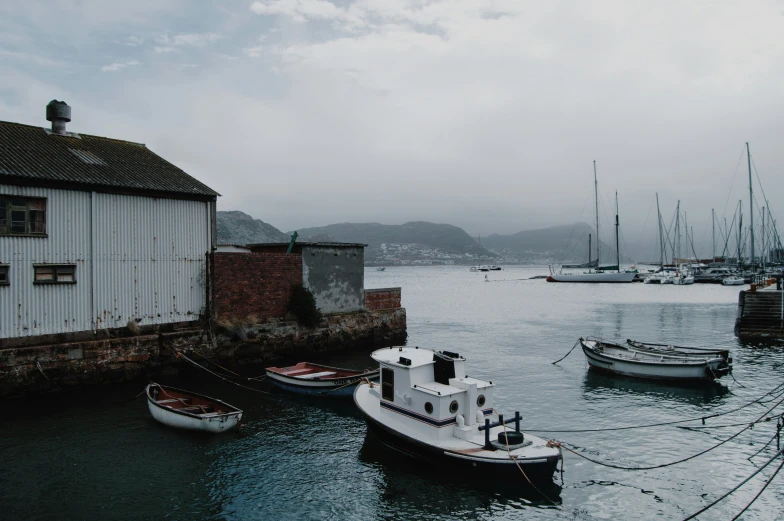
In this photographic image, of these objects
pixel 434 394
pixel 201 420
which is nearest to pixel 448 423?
pixel 434 394

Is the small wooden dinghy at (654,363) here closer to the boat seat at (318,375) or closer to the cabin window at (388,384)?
the boat seat at (318,375)

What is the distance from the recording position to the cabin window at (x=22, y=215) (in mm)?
22406

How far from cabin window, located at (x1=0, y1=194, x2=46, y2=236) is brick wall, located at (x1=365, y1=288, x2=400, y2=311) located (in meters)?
20.1

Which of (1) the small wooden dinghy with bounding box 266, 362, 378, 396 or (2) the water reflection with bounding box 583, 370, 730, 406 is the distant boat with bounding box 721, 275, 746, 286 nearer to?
(2) the water reflection with bounding box 583, 370, 730, 406

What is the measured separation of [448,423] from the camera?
1588 cm

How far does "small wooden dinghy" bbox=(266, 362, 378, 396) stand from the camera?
2286cm

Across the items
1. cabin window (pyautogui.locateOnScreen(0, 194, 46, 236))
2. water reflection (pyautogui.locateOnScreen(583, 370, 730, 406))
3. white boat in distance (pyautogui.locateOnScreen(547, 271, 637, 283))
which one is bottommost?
water reflection (pyautogui.locateOnScreen(583, 370, 730, 406))

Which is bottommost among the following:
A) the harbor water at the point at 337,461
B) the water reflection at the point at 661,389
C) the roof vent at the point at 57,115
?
the water reflection at the point at 661,389

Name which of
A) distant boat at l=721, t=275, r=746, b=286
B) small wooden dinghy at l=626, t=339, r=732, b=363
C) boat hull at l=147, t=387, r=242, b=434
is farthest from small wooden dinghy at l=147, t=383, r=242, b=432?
distant boat at l=721, t=275, r=746, b=286

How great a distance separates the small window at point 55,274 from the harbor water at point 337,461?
5004 mm

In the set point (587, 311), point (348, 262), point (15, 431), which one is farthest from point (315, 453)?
point (587, 311)

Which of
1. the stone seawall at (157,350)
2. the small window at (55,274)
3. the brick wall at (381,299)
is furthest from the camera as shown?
the brick wall at (381,299)

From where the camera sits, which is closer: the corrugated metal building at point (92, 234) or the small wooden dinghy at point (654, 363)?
the corrugated metal building at point (92, 234)

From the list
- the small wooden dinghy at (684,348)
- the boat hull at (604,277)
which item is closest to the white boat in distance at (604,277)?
the boat hull at (604,277)
